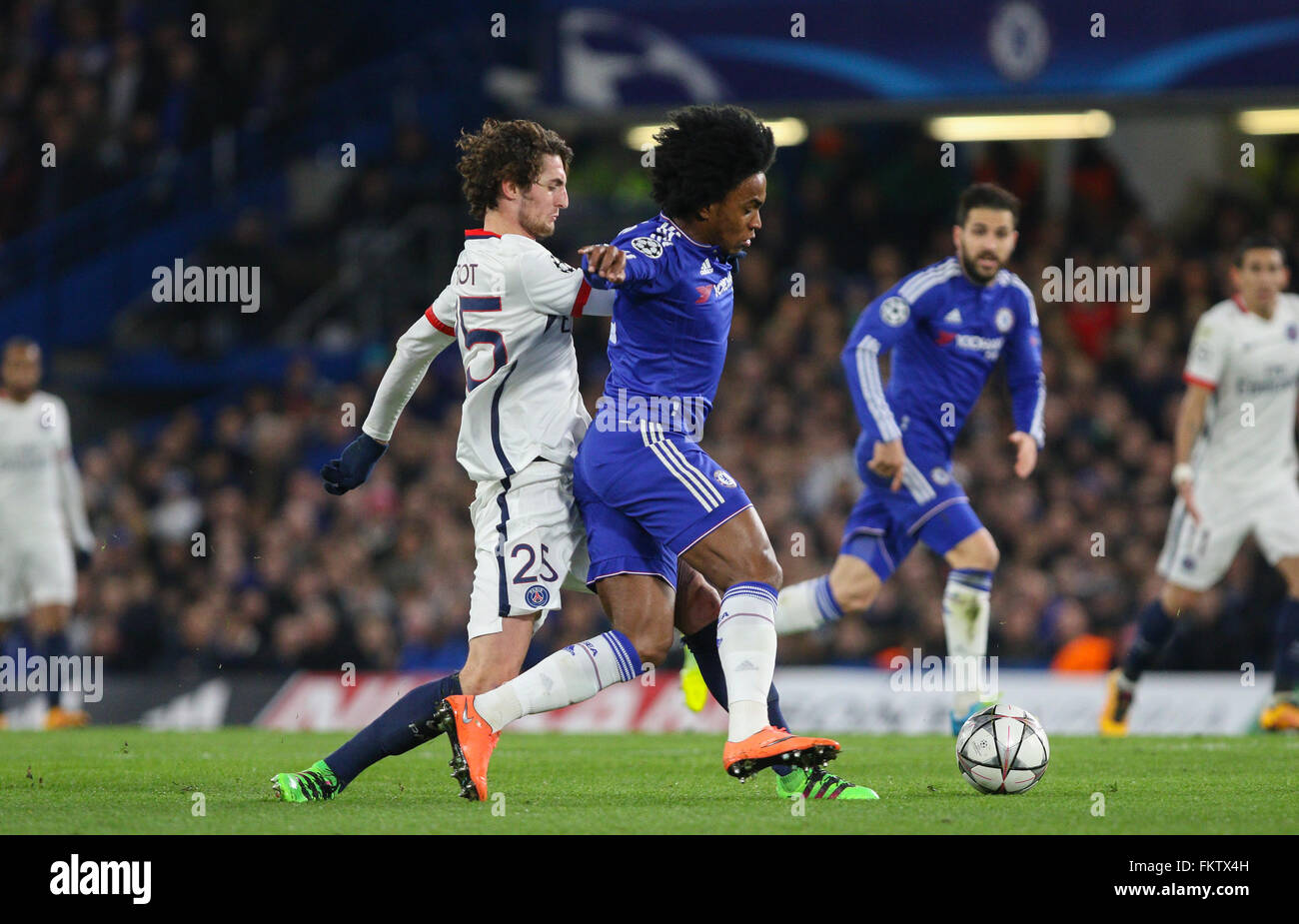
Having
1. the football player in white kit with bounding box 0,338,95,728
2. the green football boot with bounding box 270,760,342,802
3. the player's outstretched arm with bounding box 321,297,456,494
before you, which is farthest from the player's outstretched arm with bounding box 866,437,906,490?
the football player in white kit with bounding box 0,338,95,728

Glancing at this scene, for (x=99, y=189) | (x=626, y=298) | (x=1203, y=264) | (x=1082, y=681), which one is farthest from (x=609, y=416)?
(x=99, y=189)

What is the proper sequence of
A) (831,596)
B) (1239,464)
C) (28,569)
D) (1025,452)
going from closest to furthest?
1. (1025,452)
2. (831,596)
3. (1239,464)
4. (28,569)

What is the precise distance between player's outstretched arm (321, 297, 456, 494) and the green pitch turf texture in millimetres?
1169

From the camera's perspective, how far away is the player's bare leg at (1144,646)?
9.76m

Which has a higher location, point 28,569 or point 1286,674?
point 28,569

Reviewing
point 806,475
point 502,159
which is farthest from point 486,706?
point 806,475

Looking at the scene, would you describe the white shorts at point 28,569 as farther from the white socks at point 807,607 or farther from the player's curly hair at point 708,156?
the player's curly hair at point 708,156

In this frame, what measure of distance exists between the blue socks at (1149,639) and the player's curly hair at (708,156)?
4.84 m

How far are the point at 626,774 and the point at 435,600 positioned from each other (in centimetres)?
779

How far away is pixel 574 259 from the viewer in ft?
55.0

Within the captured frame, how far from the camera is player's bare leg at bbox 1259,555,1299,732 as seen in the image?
9680mm

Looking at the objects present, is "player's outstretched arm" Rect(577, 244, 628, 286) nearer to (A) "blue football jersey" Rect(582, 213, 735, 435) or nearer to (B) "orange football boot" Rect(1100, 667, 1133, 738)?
(A) "blue football jersey" Rect(582, 213, 735, 435)

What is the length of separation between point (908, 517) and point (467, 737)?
3.27 m

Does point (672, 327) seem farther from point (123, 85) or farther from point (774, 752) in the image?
point (123, 85)
